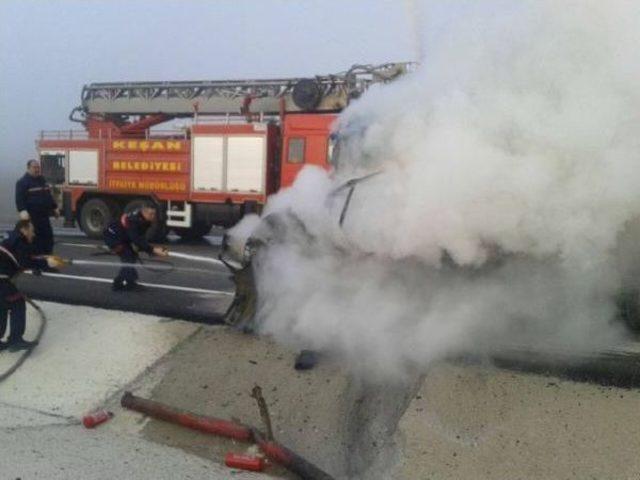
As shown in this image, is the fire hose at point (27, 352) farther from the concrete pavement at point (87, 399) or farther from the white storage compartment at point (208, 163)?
the white storage compartment at point (208, 163)

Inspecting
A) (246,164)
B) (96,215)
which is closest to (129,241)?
(246,164)

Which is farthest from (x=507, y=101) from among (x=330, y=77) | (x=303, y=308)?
(x=330, y=77)

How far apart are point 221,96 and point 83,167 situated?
3.67 m

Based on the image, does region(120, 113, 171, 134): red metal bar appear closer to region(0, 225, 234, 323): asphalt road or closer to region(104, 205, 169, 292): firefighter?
region(0, 225, 234, 323): asphalt road

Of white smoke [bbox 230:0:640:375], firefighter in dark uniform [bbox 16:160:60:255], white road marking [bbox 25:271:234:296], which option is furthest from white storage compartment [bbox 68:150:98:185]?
white smoke [bbox 230:0:640:375]

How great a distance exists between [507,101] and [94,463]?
344 cm

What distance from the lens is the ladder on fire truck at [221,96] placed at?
14.0 metres

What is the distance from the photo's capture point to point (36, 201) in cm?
1012

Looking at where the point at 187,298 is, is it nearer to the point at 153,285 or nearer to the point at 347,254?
the point at 153,285

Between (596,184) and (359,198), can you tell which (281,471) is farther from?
(596,184)

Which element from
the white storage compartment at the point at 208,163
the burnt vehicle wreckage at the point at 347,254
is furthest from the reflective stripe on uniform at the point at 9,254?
the white storage compartment at the point at 208,163

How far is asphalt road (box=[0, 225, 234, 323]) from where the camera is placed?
23.7 ft

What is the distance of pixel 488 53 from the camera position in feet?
15.3

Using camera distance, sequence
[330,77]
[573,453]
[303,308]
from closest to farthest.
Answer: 1. [573,453]
2. [303,308]
3. [330,77]
